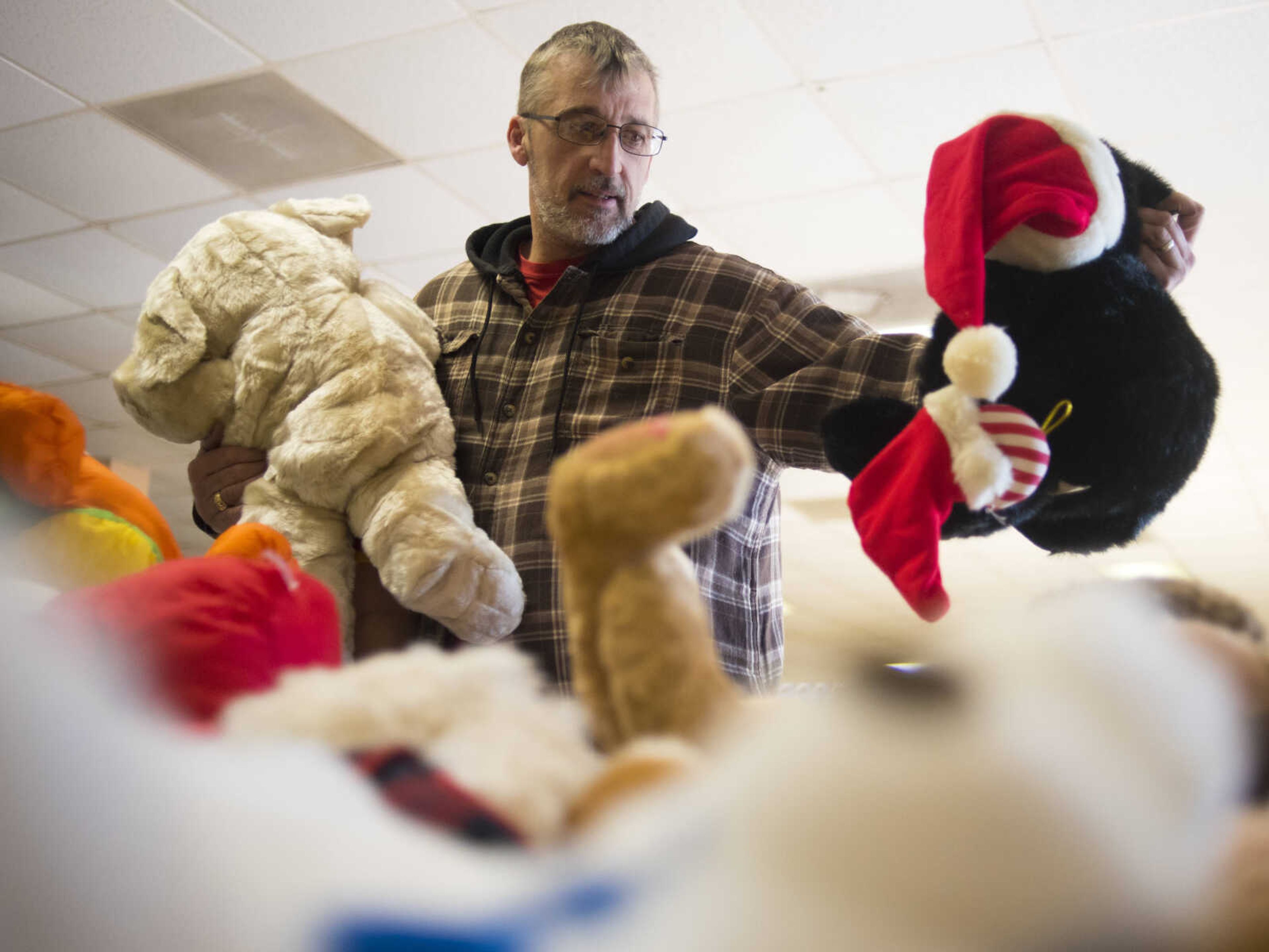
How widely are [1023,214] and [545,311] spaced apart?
0.60 m

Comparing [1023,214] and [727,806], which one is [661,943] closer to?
[727,806]

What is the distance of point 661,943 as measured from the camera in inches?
9.7

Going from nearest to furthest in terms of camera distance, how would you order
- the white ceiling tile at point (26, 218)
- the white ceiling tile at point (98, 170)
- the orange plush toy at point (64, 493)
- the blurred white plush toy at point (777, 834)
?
the blurred white plush toy at point (777, 834) < the orange plush toy at point (64, 493) < the white ceiling tile at point (98, 170) < the white ceiling tile at point (26, 218)

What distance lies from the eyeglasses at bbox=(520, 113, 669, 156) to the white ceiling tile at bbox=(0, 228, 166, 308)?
8.48ft

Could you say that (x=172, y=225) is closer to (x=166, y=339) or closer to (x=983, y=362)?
(x=166, y=339)

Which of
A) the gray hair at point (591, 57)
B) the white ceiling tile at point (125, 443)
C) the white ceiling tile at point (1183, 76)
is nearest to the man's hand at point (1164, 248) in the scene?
the gray hair at point (591, 57)

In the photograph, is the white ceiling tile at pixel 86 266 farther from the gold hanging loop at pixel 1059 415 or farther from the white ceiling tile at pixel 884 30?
the gold hanging loop at pixel 1059 415

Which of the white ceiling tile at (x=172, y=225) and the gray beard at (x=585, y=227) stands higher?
the white ceiling tile at (x=172, y=225)

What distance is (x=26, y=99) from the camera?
2785mm

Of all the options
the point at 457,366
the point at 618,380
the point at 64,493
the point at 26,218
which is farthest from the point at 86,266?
the point at 64,493

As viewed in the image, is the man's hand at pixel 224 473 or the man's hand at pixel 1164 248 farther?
the man's hand at pixel 224 473

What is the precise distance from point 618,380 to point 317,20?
1677 mm

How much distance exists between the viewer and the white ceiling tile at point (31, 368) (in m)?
4.40

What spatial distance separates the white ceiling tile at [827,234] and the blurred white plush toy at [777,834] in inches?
113
